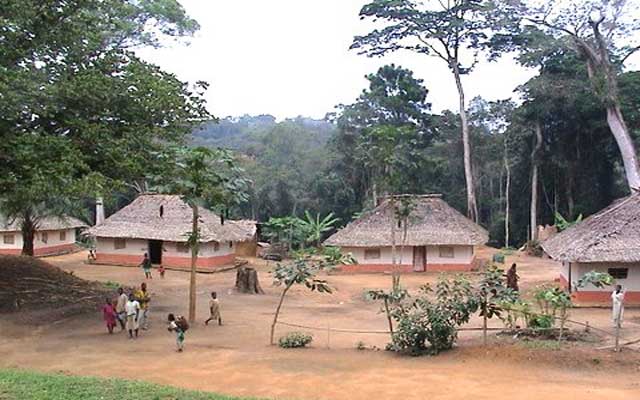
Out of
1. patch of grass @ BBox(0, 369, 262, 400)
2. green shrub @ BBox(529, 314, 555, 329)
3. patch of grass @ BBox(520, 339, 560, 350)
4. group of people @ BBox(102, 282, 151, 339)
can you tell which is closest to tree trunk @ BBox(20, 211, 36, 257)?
group of people @ BBox(102, 282, 151, 339)

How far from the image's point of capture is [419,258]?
109 feet

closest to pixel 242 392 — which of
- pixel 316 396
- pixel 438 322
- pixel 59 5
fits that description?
pixel 316 396

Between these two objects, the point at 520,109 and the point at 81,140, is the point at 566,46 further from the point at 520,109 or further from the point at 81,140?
the point at 81,140

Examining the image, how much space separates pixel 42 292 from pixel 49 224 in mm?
19029

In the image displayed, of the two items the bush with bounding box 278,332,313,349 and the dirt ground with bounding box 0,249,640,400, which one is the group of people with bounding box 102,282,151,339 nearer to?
the dirt ground with bounding box 0,249,640,400

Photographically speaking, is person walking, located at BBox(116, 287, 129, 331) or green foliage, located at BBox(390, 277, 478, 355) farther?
person walking, located at BBox(116, 287, 129, 331)

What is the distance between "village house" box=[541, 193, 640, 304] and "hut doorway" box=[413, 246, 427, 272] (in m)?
10.3

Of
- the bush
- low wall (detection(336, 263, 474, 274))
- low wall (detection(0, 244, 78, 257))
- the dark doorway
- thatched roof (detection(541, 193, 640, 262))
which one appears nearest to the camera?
the bush

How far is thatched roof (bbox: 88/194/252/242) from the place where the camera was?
106 feet

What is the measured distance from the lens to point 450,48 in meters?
44.5

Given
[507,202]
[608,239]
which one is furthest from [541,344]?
[507,202]

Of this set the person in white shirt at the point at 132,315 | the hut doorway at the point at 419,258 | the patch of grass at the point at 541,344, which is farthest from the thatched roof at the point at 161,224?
the patch of grass at the point at 541,344

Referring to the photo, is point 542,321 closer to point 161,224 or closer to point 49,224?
point 161,224

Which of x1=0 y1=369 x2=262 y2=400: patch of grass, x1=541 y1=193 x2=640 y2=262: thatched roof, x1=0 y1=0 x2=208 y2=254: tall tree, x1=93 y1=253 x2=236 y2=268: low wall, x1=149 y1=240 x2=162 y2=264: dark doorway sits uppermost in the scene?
x1=0 y1=0 x2=208 y2=254: tall tree
